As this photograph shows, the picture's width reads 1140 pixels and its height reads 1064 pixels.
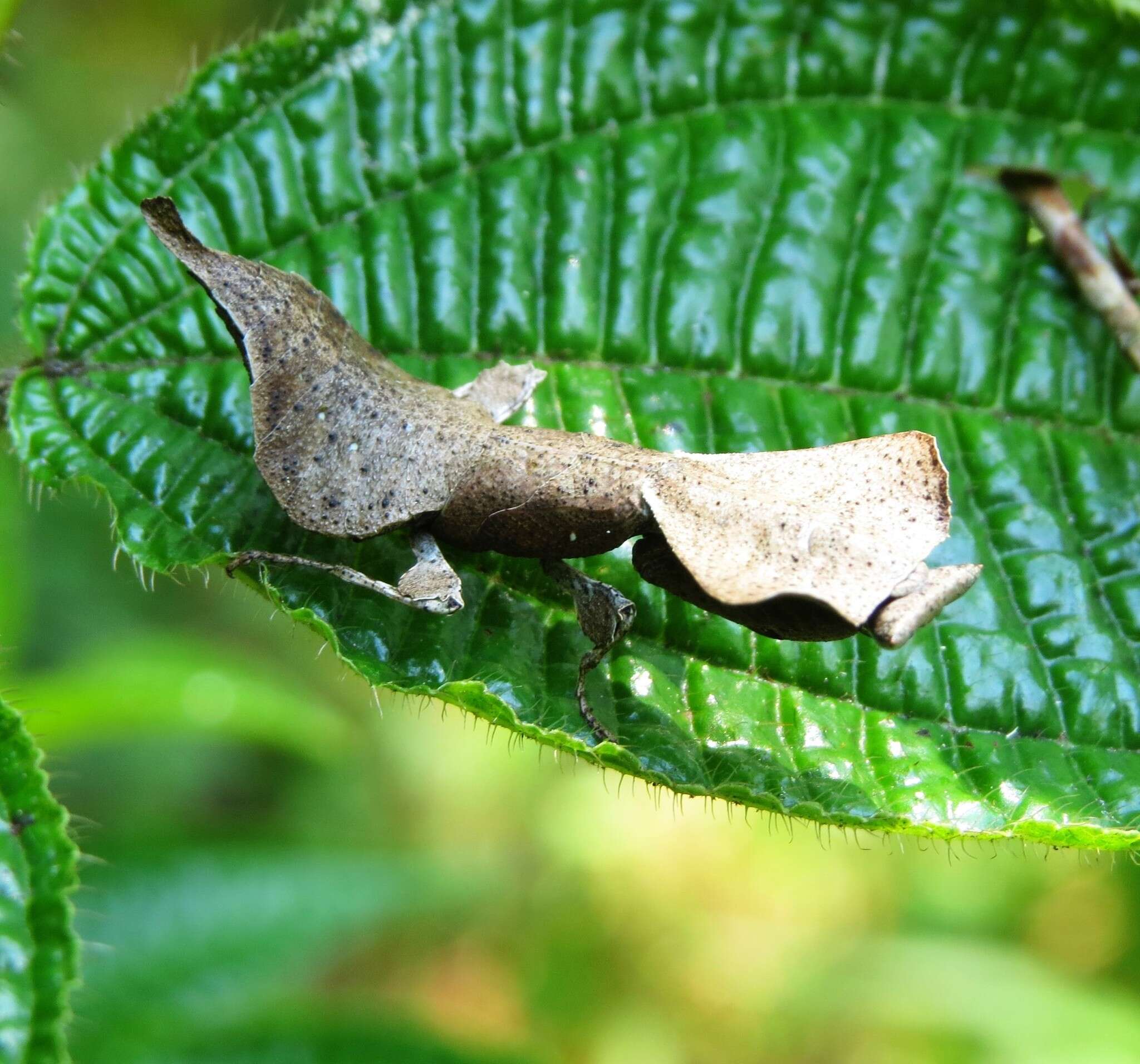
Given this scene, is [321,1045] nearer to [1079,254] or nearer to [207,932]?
[207,932]

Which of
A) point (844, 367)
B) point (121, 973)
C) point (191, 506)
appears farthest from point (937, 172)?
point (121, 973)

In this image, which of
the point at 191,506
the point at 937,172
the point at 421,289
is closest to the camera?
the point at 191,506

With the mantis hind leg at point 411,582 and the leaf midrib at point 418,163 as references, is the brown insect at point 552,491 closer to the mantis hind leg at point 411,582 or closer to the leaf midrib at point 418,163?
the mantis hind leg at point 411,582

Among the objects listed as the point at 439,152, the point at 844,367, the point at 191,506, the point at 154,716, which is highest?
the point at 439,152

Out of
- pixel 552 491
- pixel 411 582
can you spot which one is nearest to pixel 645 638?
pixel 552 491

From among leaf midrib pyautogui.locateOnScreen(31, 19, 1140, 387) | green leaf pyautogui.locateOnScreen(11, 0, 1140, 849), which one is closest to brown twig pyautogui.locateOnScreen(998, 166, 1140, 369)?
green leaf pyautogui.locateOnScreen(11, 0, 1140, 849)

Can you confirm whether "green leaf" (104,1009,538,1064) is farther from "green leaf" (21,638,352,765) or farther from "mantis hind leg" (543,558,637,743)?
"mantis hind leg" (543,558,637,743)

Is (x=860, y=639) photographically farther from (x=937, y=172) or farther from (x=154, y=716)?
(x=154, y=716)
